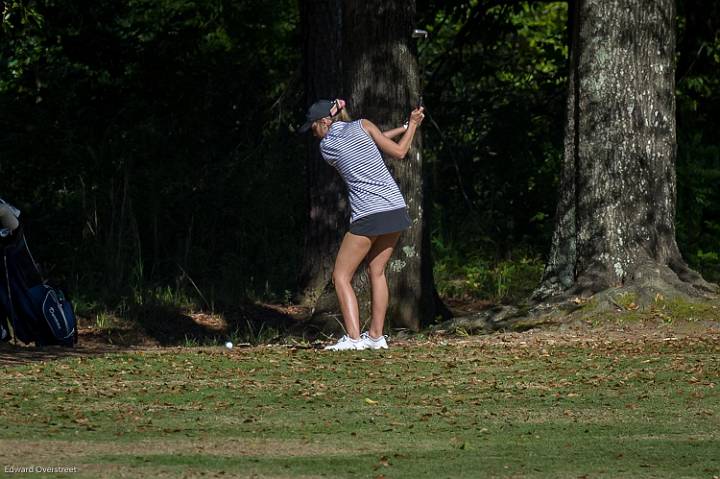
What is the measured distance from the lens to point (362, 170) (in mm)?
10734

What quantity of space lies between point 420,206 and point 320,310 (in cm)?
128

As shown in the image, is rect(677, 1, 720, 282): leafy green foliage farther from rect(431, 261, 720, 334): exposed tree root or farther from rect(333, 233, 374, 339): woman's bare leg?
rect(333, 233, 374, 339): woman's bare leg

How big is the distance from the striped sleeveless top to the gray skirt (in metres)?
0.03

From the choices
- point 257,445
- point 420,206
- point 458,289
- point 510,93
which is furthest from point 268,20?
point 257,445

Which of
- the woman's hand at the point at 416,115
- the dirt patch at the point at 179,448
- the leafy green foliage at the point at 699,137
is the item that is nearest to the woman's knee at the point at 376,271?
the woman's hand at the point at 416,115

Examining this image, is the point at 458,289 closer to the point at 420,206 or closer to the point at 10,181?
the point at 420,206

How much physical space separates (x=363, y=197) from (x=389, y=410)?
2.78 metres

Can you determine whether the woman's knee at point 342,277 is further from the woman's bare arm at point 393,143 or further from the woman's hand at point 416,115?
the woman's hand at point 416,115

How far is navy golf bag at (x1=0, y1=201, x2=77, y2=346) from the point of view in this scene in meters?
12.0

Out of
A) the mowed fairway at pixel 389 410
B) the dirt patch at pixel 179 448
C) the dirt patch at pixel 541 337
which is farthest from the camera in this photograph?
the dirt patch at pixel 541 337

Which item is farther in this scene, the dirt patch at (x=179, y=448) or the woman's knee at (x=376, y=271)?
the woman's knee at (x=376, y=271)

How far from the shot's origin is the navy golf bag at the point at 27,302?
12.0 metres

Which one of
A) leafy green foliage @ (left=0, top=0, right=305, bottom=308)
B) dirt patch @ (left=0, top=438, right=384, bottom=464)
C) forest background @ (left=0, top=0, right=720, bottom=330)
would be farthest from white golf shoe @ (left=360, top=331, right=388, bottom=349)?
leafy green foliage @ (left=0, top=0, right=305, bottom=308)

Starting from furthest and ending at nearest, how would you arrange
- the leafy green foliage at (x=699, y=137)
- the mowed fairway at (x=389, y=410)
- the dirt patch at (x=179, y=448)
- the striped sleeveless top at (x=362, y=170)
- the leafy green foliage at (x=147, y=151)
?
the leafy green foliage at (x=699, y=137) → the leafy green foliage at (x=147, y=151) → the striped sleeveless top at (x=362, y=170) → the dirt patch at (x=179, y=448) → the mowed fairway at (x=389, y=410)
